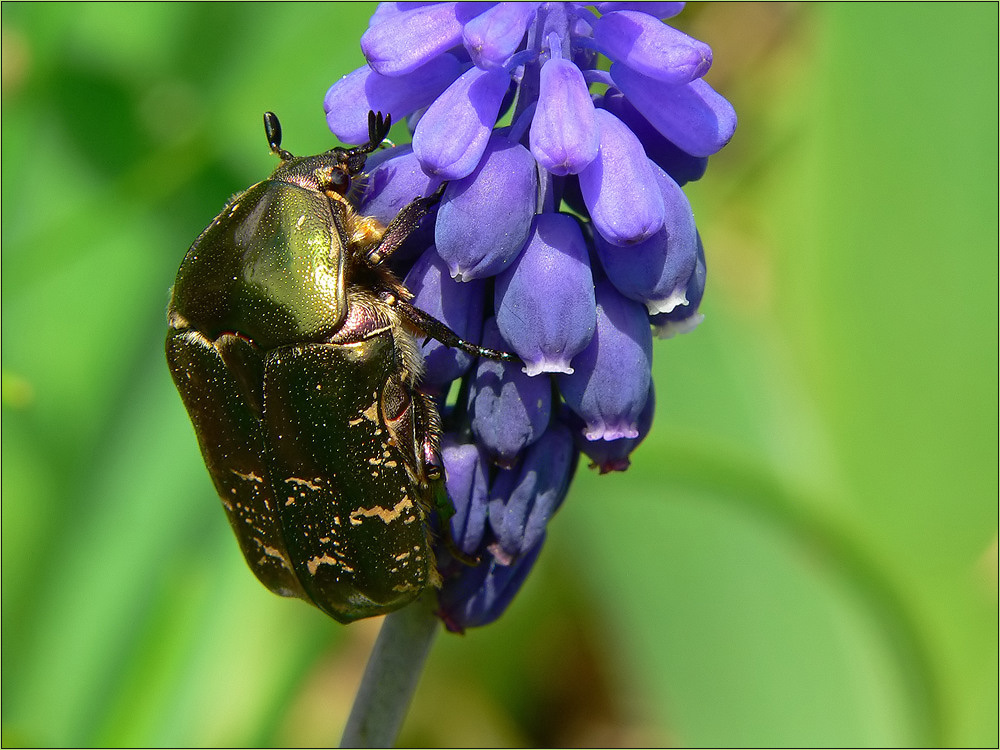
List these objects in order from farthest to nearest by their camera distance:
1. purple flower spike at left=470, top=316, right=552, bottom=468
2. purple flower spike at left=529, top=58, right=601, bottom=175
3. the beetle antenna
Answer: the beetle antenna → purple flower spike at left=470, top=316, right=552, bottom=468 → purple flower spike at left=529, top=58, right=601, bottom=175

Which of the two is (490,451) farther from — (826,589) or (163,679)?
(826,589)

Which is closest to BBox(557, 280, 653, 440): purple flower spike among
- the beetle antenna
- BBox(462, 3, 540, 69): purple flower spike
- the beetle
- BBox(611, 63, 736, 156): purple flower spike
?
the beetle

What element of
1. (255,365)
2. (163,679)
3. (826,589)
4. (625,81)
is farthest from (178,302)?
(826,589)

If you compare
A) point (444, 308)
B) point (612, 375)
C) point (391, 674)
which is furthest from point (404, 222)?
point (391, 674)

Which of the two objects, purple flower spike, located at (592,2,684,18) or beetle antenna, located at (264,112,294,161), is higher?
purple flower spike, located at (592,2,684,18)

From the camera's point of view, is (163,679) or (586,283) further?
(163,679)

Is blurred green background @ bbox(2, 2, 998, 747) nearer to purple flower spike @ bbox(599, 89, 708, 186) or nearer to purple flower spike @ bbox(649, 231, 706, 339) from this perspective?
purple flower spike @ bbox(649, 231, 706, 339)

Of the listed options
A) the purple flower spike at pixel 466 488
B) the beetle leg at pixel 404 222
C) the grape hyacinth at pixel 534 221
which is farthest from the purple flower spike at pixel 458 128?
the purple flower spike at pixel 466 488
